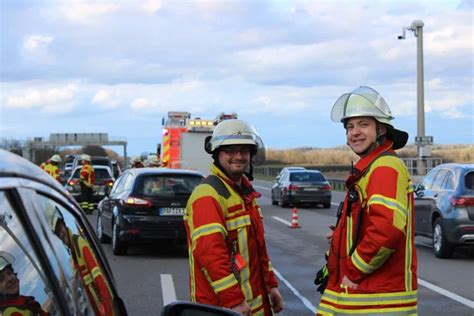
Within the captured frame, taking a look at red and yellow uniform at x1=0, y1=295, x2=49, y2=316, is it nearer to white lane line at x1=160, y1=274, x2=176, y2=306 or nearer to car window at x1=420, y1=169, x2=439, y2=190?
white lane line at x1=160, y1=274, x2=176, y2=306

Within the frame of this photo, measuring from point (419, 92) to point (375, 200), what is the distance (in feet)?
141

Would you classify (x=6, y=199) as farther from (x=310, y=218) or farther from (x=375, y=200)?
(x=310, y=218)

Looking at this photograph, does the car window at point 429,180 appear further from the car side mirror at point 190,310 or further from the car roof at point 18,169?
the car roof at point 18,169

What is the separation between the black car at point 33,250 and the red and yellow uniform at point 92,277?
86 mm

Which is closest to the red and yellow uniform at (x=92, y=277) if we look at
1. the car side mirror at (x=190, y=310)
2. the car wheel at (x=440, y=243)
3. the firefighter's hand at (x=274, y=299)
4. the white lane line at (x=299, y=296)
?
the car side mirror at (x=190, y=310)

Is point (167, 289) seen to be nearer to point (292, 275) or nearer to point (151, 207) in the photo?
point (292, 275)

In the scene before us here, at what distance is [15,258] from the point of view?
2.45 meters

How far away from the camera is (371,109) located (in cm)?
424

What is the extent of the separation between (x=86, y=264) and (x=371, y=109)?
1878mm

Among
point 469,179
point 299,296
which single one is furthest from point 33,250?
point 469,179

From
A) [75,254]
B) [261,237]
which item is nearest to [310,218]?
[261,237]

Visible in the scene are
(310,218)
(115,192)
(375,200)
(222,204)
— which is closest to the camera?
(375,200)

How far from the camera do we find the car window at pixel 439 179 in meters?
14.1

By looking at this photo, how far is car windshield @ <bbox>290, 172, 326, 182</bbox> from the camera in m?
28.7
